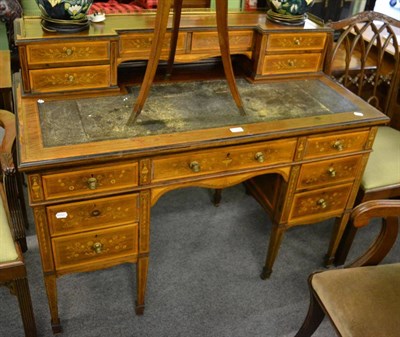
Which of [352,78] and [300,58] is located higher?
[300,58]

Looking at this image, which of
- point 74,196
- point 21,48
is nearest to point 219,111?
point 74,196

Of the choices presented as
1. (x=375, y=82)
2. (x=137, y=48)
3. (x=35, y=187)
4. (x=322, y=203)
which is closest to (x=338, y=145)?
(x=322, y=203)

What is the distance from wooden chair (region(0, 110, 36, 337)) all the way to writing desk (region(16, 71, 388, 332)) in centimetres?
7

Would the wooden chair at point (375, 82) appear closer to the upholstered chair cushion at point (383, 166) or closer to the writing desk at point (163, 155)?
the upholstered chair cushion at point (383, 166)

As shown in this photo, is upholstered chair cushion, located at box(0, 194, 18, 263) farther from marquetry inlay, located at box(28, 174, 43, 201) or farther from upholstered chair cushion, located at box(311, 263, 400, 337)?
upholstered chair cushion, located at box(311, 263, 400, 337)

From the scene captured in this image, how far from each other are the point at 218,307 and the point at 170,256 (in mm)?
333

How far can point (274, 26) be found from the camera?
5.46ft

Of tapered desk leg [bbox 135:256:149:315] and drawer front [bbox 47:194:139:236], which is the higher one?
drawer front [bbox 47:194:139:236]

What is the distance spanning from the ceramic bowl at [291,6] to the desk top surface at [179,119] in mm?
256

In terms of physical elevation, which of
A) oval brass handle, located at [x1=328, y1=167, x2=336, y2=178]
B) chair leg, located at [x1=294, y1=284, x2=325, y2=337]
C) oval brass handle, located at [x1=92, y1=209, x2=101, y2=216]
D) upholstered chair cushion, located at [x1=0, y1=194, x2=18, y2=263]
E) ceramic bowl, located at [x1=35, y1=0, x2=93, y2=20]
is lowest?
chair leg, located at [x1=294, y1=284, x2=325, y2=337]

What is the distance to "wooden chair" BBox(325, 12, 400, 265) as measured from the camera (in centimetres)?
178

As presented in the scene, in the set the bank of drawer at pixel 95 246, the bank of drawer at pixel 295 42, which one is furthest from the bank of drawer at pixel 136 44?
the bank of drawer at pixel 95 246

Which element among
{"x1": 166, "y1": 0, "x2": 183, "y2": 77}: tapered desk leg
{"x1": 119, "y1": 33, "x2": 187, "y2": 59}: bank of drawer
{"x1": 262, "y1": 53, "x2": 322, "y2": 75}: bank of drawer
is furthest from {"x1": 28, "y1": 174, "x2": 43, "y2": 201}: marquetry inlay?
{"x1": 262, "y1": 53, "x2": 322, "y2": 75}: bank of drawer

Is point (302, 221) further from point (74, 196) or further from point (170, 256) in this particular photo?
point (74, 196)
